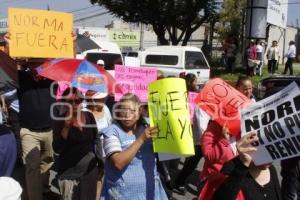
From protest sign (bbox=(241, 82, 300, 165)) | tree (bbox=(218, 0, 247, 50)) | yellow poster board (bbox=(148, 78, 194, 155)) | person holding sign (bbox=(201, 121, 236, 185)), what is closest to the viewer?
protest sign (bbox=(241, 82, 300, 165))

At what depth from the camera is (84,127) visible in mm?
4633

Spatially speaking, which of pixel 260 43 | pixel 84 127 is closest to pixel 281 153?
pixel 84 127

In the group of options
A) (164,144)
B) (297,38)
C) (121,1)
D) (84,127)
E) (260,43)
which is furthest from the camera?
(297,38)

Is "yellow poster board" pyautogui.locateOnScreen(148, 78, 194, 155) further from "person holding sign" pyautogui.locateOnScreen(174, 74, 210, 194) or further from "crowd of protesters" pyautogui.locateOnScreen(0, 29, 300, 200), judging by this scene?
"person holding sign" pyautogui.locateOnScreen(174, 74, 210, 194)

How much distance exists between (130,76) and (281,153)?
395 cm

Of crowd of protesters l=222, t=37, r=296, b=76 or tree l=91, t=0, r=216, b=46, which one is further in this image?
tree l=91, t=0, r=216, b=46

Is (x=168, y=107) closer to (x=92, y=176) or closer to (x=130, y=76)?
(x=92, y=176)

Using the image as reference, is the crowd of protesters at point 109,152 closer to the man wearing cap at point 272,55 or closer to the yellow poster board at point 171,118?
the yellow poster board at point 171,118

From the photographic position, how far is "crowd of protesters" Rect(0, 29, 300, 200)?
281 centimetres

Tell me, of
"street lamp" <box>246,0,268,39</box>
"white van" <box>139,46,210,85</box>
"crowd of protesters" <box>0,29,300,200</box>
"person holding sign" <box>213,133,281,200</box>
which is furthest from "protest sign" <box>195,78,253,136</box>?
"street lamp" <box>246,0,268,39</box>

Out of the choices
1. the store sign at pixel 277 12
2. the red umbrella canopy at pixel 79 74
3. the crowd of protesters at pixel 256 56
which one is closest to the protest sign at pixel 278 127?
the red umbrella canopy at pixel 79 74

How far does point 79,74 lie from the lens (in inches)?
206

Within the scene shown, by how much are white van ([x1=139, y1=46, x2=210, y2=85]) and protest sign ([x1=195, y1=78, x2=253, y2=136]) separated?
45.8ft

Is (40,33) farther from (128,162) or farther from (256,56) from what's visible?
(256,56)
